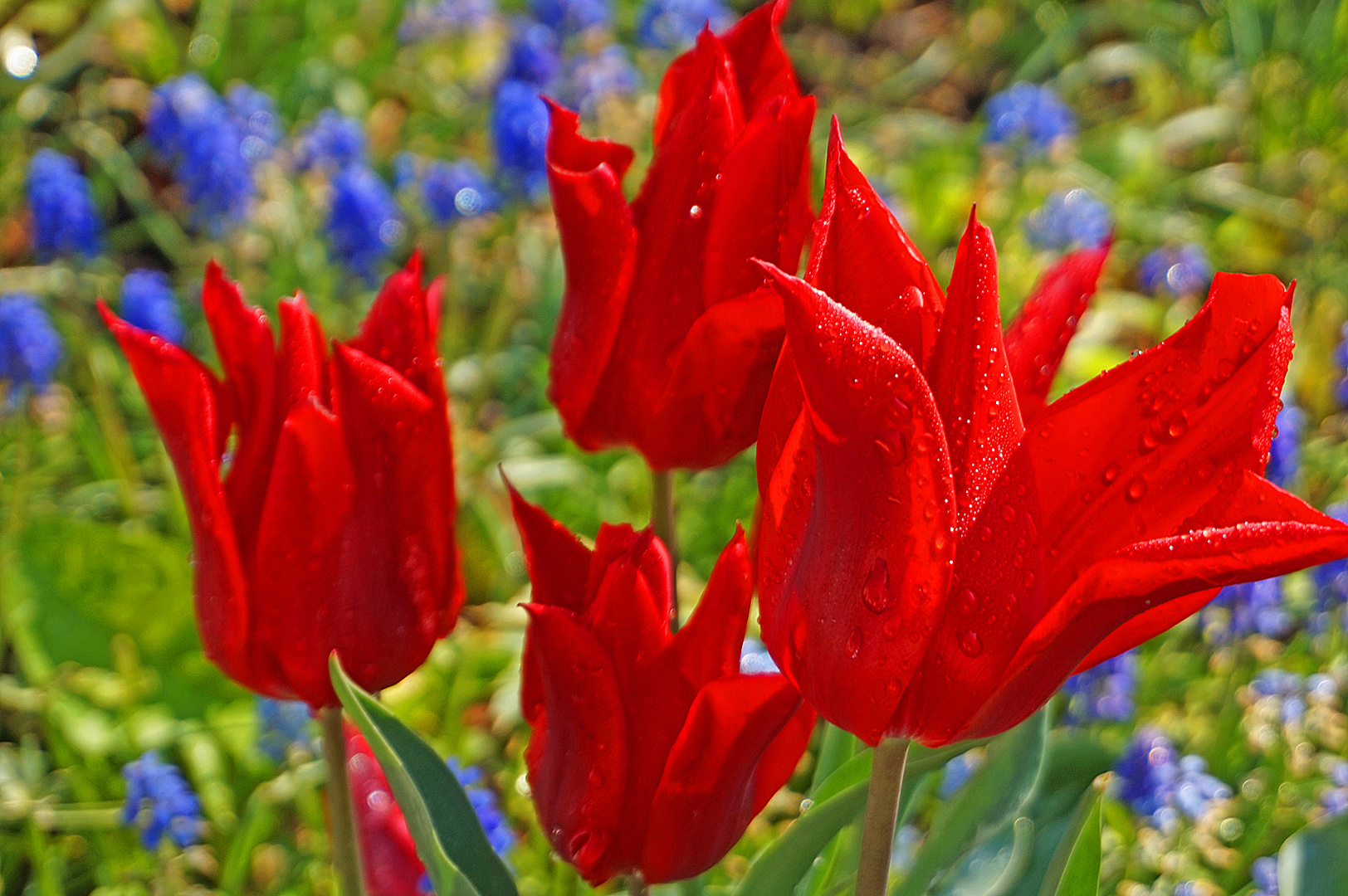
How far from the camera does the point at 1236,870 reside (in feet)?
5.58

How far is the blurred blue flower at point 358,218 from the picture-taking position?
7.35 feet

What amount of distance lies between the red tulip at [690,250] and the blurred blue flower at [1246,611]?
1.22m

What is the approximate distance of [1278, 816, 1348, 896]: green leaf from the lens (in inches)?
42.3

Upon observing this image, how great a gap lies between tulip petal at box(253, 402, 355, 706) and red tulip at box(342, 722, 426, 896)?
0.22m

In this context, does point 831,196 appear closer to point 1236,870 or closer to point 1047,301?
point 1047,301

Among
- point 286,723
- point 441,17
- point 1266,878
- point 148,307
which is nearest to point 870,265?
point 1266,878

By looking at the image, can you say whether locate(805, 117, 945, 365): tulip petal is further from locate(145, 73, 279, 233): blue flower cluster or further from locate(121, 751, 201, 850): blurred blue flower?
locate(145, 73, 279, 233): blue flower cluster

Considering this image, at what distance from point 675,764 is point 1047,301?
0.30 m

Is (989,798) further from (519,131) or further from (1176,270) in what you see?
(1176,270)

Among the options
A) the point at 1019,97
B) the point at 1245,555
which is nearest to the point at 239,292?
the point at 1245,555

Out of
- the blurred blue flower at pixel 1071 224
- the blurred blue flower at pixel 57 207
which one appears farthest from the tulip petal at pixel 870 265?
the blurred blue flower at pixel 1071 224

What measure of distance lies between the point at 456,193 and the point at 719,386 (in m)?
1.70

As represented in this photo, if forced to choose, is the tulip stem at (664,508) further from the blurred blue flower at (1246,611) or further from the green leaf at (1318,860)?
the blurred blue flower at (1246,611)

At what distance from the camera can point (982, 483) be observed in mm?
592
